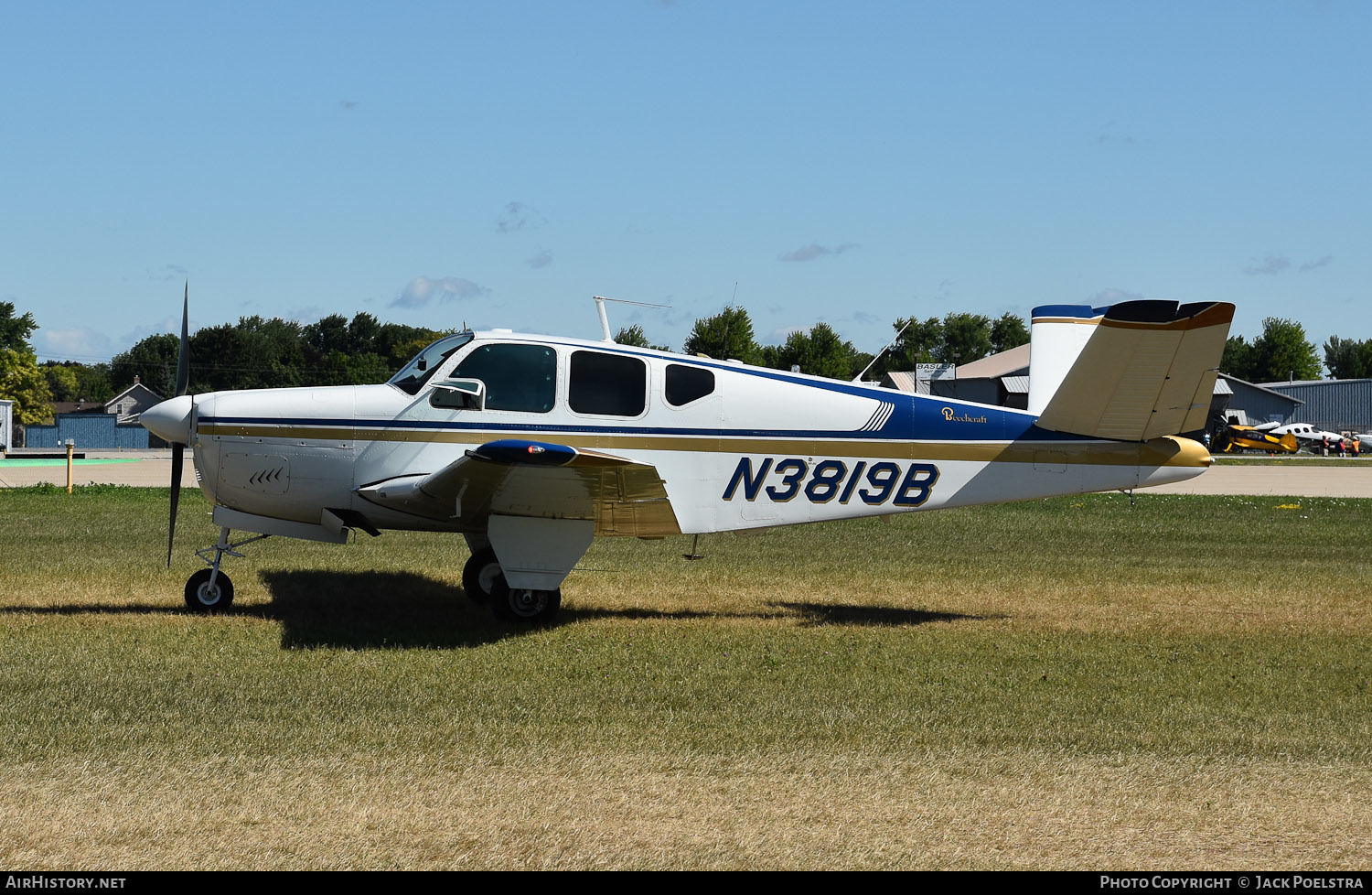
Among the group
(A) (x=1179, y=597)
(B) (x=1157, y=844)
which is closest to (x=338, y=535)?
(B) (x=1157, y=844)

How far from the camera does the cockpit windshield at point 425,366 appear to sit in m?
9.70

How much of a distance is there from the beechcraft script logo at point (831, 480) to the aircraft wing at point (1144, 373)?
4.25ft

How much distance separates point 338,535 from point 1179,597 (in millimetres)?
8313

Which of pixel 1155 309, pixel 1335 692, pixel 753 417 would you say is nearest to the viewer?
pixel 1335 692

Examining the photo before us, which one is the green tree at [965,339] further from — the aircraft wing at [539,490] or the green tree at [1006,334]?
the aircraft wing at [539,490]

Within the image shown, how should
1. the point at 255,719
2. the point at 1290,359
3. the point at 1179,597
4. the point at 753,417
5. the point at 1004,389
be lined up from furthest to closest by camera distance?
1. the point at 1290,359
2. the point at 1004,389
3. the point at 1179,597
4. the point at 753,417
5. the point at 255,719

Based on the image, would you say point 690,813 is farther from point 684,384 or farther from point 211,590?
point 211,590

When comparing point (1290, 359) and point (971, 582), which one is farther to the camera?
point (1290, 359)

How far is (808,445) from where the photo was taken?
1002 cm

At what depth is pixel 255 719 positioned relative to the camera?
21.0ft

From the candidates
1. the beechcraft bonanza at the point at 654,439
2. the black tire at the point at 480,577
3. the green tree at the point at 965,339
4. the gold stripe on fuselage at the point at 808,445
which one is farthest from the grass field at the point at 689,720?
the green tree at the point at 965,339

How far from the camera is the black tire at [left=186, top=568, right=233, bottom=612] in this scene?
994cm
